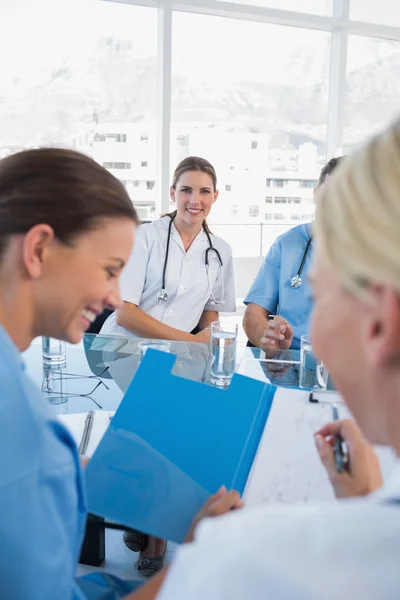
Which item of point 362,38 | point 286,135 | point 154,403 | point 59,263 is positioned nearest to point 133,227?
point 59,263

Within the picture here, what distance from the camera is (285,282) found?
1.97 m

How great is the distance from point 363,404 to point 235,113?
151 inches

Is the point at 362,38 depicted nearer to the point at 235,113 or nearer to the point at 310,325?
the point at 235,113

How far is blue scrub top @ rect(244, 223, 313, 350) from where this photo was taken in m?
1.92

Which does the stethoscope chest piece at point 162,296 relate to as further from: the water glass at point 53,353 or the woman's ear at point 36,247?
the woman's ear at point 36,247

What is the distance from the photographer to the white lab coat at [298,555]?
0.38 metres

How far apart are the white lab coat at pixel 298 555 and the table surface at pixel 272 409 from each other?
0.36 meters

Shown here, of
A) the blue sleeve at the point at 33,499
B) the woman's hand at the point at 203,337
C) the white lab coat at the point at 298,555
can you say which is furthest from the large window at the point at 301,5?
the white lab coat at the point at 298,555

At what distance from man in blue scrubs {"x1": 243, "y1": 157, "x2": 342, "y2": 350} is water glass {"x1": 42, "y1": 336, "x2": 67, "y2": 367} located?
656 mm

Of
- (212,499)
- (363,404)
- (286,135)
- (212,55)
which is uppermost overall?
(212,55)

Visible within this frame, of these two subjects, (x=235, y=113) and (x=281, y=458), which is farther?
(x=235, y=113)

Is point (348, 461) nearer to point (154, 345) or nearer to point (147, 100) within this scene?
point (154, 345)

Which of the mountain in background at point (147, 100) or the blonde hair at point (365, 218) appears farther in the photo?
the mountain in background at point (147, 100)

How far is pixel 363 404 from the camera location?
0.47m
